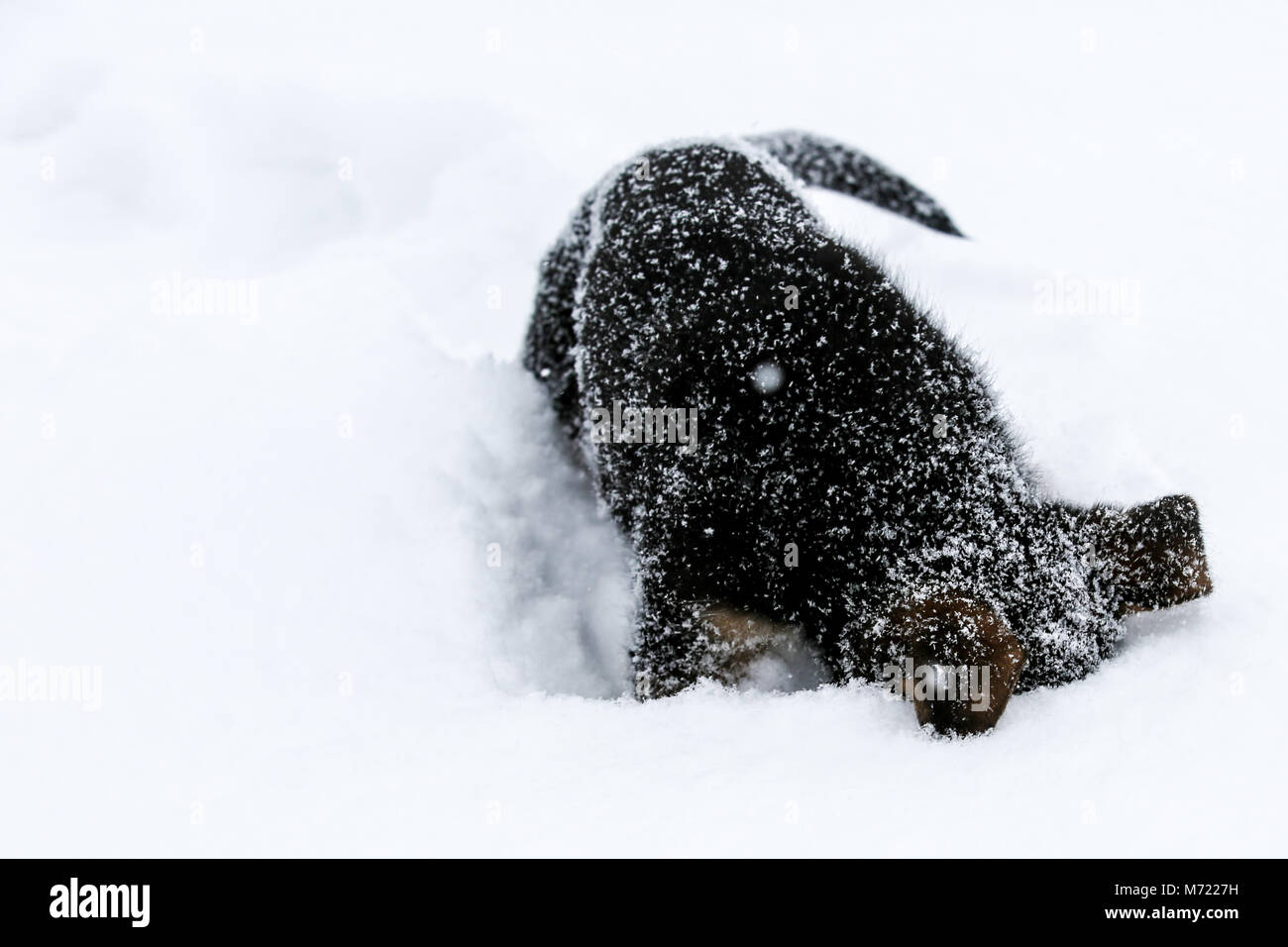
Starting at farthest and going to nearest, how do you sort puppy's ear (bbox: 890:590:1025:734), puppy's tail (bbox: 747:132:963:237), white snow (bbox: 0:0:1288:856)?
puppy's tail (bbox: 747:132:963:237)
puppy's ear (bbox: 890:590:1025:734)
white snow (bbox: 0:0:1288:856)

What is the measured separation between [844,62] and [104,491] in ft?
21.6

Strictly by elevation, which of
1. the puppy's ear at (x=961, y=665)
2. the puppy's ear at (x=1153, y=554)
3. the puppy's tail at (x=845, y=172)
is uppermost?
the puppy's tail at (x=845, y=172)

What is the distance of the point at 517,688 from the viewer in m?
2.78

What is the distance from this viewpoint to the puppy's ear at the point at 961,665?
237 centimetres

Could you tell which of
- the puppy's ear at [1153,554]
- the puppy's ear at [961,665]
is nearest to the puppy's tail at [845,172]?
the puppy's ear at [1153,554]

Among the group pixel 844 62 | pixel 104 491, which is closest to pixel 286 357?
pixel 104 491

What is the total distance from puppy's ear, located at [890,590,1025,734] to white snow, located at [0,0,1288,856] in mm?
77

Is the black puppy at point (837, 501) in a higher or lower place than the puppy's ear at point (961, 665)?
higher

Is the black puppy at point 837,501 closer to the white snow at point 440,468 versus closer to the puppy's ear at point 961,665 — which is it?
the puppy's ear at point 961,665

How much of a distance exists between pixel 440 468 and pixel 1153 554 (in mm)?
2154

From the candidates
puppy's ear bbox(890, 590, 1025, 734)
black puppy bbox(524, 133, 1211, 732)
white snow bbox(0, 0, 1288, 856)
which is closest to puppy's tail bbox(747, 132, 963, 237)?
white snow bbox(0, 0, 1288, 856)

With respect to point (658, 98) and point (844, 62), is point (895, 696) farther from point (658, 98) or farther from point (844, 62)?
point (844, 62)

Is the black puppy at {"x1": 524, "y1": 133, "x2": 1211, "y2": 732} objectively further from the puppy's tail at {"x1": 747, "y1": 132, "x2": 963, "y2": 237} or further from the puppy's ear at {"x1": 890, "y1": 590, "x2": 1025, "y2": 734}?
the puppy's tail at {"x1": 747, "y1": 132, "x2": 963, "y2": 237}

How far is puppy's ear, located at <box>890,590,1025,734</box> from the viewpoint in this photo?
237cm
